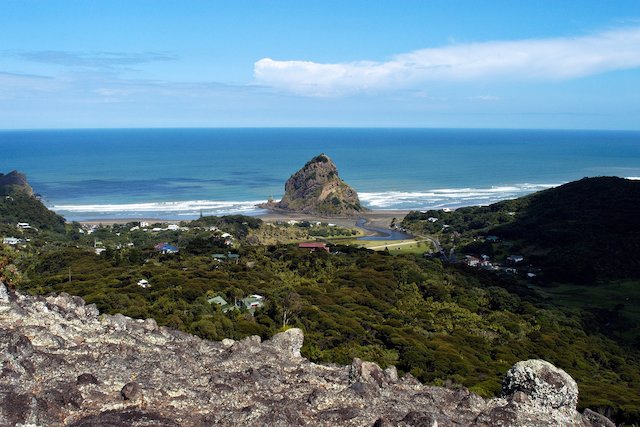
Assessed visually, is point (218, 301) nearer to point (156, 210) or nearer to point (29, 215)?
point (29, 215)

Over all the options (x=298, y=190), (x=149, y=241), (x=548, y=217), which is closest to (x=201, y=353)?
(x=149, y=241)

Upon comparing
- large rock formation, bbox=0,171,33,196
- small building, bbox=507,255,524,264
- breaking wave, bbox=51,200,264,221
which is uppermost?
large rock formation, bbox=0,171,33,196

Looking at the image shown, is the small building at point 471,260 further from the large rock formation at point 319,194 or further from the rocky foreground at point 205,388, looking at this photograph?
the rocky foreground at point 205,388

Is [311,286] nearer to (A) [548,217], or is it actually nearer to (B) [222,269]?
(B) [222,269]

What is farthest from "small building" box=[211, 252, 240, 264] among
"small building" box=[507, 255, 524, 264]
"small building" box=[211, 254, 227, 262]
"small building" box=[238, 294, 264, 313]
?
"small building" box=[507, 255, 524, 264]

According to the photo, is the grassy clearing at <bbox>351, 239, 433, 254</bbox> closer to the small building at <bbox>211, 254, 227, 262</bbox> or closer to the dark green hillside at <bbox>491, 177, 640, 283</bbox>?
the dark green hillside at <bbox>491, 177, 640, 283</bbox>

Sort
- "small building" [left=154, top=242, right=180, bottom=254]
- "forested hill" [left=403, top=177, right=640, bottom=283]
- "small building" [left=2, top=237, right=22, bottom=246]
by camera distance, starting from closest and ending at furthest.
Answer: "small building" [left=154, top=242, right=180, bottom=254]
"forested hill" [left=403, top=177, right=640, bottom=283]
"small building" [left=2, top=237, right=22, bottom=246]
